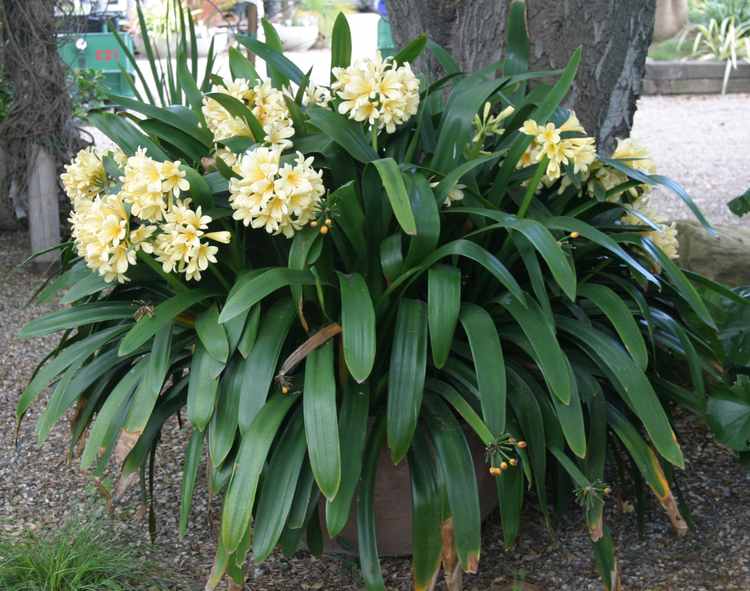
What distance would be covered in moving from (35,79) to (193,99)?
2.58m

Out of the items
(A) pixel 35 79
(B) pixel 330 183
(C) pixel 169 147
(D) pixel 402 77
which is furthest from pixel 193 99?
(A) pixel 35 79

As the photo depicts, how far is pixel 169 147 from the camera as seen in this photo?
249 cm

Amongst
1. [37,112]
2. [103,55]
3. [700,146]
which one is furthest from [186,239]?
[700,146]

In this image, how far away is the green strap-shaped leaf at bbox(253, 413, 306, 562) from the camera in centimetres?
196

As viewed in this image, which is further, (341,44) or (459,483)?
(341,44)

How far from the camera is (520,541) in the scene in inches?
96.7

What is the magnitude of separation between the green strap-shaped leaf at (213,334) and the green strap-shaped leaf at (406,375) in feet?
1.16

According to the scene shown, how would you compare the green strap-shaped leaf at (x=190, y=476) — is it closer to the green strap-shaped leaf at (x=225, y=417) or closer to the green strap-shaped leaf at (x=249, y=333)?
the green strap-shaped leaf at (x=225, y=417)

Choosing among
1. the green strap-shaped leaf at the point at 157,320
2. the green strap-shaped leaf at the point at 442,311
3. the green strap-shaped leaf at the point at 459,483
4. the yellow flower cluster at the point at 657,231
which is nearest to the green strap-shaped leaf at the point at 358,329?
the green strap-shaped leaf at the point at 442,311

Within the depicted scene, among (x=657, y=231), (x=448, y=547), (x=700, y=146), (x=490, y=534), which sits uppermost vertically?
(x=657, y=231)

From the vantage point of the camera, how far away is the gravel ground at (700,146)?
6.57 meters

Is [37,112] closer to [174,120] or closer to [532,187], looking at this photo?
[174,120]

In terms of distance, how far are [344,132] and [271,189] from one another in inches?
11.1

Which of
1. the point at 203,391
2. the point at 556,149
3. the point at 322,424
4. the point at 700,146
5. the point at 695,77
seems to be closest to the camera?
the point at 322,424
